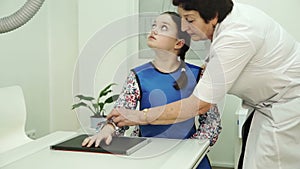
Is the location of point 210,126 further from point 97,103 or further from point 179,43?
point 97,103

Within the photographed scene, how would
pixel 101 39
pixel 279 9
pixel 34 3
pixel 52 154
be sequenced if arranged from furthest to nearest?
pixel 279 9
pixel 101 39
pixel 52 154
pixel 34 3

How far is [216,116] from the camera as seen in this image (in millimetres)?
1614

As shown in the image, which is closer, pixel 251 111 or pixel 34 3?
pixel 34 3

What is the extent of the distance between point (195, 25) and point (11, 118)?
3.88 feet

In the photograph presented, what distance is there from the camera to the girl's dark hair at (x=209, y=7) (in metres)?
1.41

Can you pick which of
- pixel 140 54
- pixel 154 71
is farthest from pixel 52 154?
pixel 140 54

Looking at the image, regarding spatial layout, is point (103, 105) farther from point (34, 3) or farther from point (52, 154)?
point (34, 3)

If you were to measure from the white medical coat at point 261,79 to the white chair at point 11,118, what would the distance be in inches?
45.3

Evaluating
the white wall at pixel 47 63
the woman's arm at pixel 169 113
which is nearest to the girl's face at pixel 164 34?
the woman's arm at pixel 169 113

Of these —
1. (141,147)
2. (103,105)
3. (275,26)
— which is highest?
(275,26)

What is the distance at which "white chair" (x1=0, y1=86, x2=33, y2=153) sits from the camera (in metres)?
2.08

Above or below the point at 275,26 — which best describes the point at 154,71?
below

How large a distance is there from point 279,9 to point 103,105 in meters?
1.48

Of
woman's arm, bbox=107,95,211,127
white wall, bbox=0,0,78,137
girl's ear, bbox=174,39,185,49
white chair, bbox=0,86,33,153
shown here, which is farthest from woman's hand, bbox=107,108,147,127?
white wall, bbox=0,0,78,137
